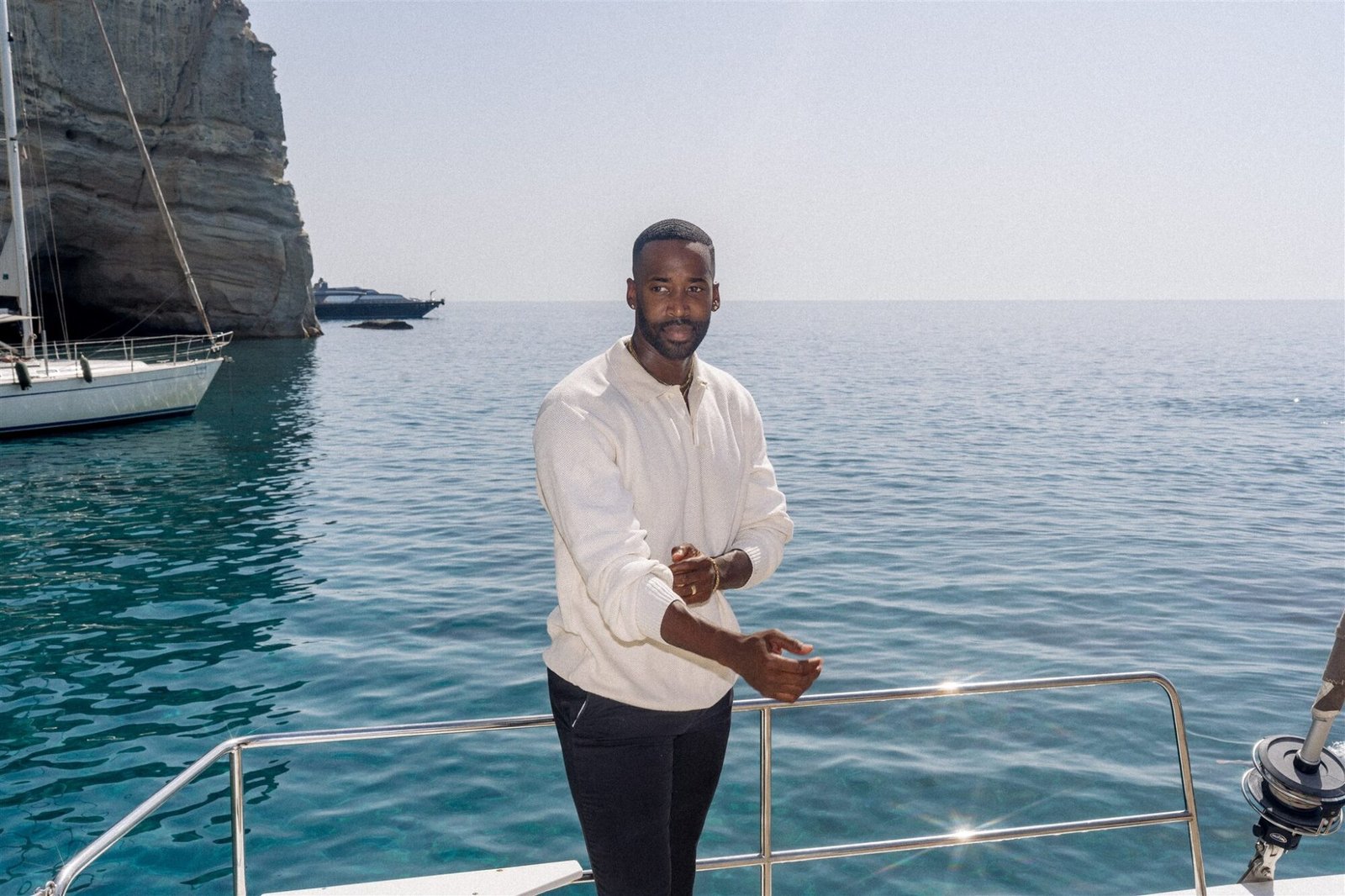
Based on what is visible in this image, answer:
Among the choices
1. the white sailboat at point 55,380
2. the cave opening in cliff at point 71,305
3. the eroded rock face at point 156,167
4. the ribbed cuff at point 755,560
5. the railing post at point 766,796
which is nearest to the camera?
the ribbed cuff at point 755,560

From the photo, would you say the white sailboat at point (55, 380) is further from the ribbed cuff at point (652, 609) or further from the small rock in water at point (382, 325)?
the small rock in water at point (382, 325)

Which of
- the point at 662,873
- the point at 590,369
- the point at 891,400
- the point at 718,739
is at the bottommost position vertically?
the point at 891,400

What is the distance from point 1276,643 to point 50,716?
11084 mm

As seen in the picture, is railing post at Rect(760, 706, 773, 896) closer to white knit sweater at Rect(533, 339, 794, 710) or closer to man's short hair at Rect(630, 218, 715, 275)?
white knit sweater at Rect(533, 339, 794, 710)

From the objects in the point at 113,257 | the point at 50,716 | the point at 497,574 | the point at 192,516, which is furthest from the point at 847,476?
the point at 113,257

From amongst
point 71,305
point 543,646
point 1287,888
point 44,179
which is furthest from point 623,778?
point 71,305

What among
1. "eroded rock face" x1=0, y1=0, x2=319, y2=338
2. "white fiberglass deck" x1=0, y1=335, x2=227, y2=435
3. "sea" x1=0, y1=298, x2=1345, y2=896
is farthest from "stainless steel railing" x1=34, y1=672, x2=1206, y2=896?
"eroded rock face" x1=0, y1=0, x2=319, y2=338

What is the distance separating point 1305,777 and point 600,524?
204cm

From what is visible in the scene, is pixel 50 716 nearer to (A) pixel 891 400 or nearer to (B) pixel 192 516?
(B) pixel 192 516

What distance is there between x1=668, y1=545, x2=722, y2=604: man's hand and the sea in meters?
2.02

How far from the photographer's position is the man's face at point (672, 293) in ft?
7.28

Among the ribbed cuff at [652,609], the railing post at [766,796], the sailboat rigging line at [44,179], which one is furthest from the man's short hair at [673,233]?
the sailboat rigging line at [44,179]

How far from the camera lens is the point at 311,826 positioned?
6695 mm

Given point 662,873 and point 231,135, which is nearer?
point 662,873
